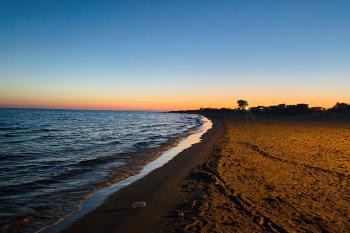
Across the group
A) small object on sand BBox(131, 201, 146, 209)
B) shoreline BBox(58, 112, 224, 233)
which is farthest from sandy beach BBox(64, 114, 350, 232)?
small object on sand BBox(131, 201, 146, 209)

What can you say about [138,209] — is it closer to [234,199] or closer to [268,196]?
[234,199]

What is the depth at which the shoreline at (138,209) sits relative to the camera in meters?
6.89

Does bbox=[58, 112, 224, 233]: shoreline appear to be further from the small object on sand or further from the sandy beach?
the small object on sand

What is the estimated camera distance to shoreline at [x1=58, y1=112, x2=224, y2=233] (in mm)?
6891

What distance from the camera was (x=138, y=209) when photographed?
816 cm

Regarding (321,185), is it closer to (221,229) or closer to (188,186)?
(188,186)

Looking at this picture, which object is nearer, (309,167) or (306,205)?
(306,205)

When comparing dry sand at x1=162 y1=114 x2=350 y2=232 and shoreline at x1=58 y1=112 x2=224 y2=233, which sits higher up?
dry sand at x1=162 y1=114 x2=350 y2=232

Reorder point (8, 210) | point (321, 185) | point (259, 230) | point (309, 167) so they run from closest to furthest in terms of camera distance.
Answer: point (259, 230) → point (8, 210) → point (321, 185) → point (309, 167)

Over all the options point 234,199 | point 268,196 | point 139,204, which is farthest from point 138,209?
point 268,196

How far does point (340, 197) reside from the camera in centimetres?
901

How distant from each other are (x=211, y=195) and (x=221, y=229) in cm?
266

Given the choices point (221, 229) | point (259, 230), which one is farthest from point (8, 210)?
point (259, 230)

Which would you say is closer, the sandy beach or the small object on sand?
the sandy beach
